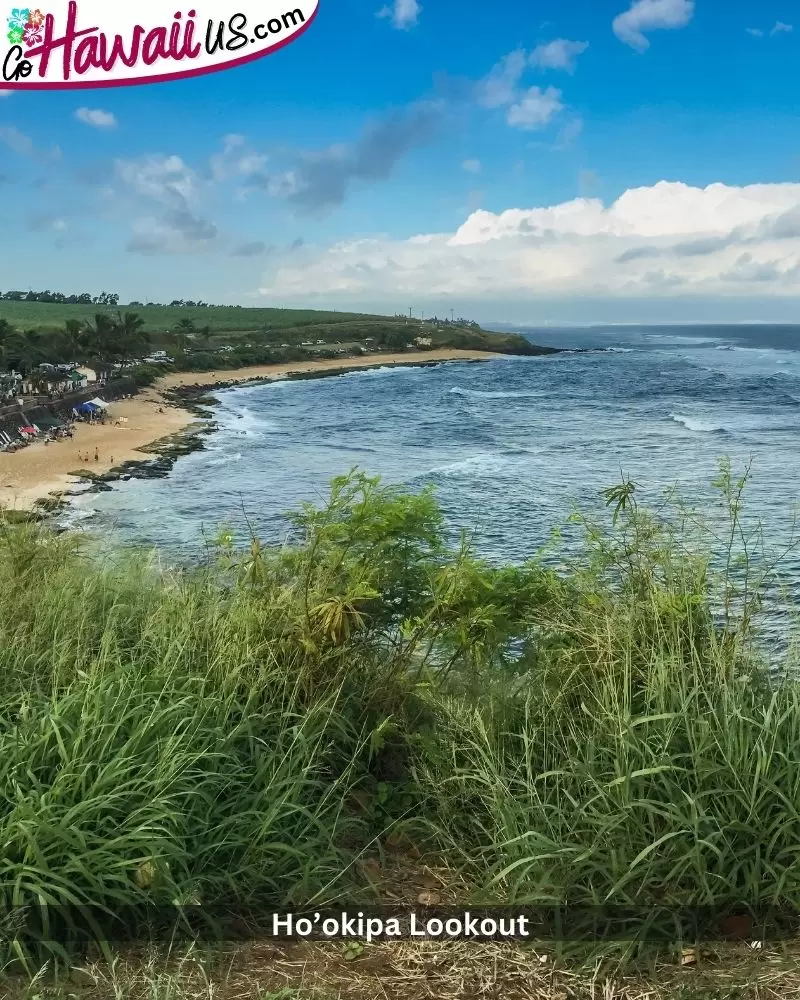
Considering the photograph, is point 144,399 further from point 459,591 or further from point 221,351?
point 459,591

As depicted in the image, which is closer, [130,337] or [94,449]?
[94,449]

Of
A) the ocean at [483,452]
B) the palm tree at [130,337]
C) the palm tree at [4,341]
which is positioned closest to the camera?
the ocean at [483,452]

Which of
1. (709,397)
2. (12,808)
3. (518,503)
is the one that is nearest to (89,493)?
(518,503)

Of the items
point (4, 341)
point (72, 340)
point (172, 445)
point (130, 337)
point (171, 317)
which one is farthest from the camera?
point (171, 317)

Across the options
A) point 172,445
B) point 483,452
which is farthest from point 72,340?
point 483,452

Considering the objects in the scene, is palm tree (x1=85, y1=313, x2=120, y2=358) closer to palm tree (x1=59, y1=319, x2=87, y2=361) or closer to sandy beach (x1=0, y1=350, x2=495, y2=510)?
palm tree (x1=59, y1=319, x2=87, y2=361)

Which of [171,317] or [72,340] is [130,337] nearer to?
[72,340]

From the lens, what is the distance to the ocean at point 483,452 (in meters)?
12.0

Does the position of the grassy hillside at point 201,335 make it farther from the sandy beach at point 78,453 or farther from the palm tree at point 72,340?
the sandy beach at point 78,453

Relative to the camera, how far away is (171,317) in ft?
98.5

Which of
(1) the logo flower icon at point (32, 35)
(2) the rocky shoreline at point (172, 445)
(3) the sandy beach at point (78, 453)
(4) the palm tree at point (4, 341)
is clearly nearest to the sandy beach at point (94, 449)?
(3) the sandy beach at point (78, 453)

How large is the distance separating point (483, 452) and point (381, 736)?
1712cm

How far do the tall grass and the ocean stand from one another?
83 cm

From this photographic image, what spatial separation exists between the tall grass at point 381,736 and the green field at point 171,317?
46.6 feet
